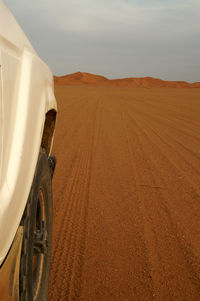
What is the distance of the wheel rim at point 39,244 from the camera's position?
1.97 meters

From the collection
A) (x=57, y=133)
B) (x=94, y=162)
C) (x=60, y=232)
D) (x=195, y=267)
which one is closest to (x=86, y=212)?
(x=60, y=232)

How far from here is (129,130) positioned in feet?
33.2

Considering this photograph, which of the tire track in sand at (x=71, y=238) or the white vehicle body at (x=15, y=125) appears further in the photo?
the tire track in sand at (x=71, y=238)

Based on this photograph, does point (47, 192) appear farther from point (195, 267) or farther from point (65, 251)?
point (195, 267)

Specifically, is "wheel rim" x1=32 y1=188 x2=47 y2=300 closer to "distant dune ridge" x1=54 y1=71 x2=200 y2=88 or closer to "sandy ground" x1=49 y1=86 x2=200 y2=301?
"sandy ground" x1=49 y1=86 x2=200 y2=301

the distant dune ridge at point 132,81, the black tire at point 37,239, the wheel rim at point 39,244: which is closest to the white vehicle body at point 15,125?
the black tire at point 37,239

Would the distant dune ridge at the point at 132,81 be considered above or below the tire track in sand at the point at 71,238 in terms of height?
above

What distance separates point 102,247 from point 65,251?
0.40 m

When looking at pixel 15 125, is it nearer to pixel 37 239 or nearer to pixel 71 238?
pixel 37 239

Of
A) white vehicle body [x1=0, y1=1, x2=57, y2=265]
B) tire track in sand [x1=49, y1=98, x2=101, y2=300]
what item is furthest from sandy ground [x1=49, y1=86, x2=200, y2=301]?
white vehicle body [x1=0, y1=1, x2=57, y2=265]

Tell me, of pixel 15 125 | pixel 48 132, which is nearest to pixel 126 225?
pixel 48 132

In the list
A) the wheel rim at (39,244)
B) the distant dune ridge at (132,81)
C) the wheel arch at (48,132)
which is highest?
the distant dune ridge at (132,81)

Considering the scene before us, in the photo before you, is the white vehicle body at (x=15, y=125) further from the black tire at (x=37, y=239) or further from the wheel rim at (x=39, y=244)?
the wheel rim at (x=39, y=244)

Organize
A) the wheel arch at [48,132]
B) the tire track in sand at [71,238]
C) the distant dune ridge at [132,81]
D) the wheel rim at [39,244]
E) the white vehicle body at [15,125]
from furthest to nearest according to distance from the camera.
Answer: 1. the distant dune ridge at [132,81]
2. the wheel arch at [48,132]
3. the tire track in sand at [71,238]
4. the wheel rim at [39,244]
5. the white vehicle body at [15,125]
